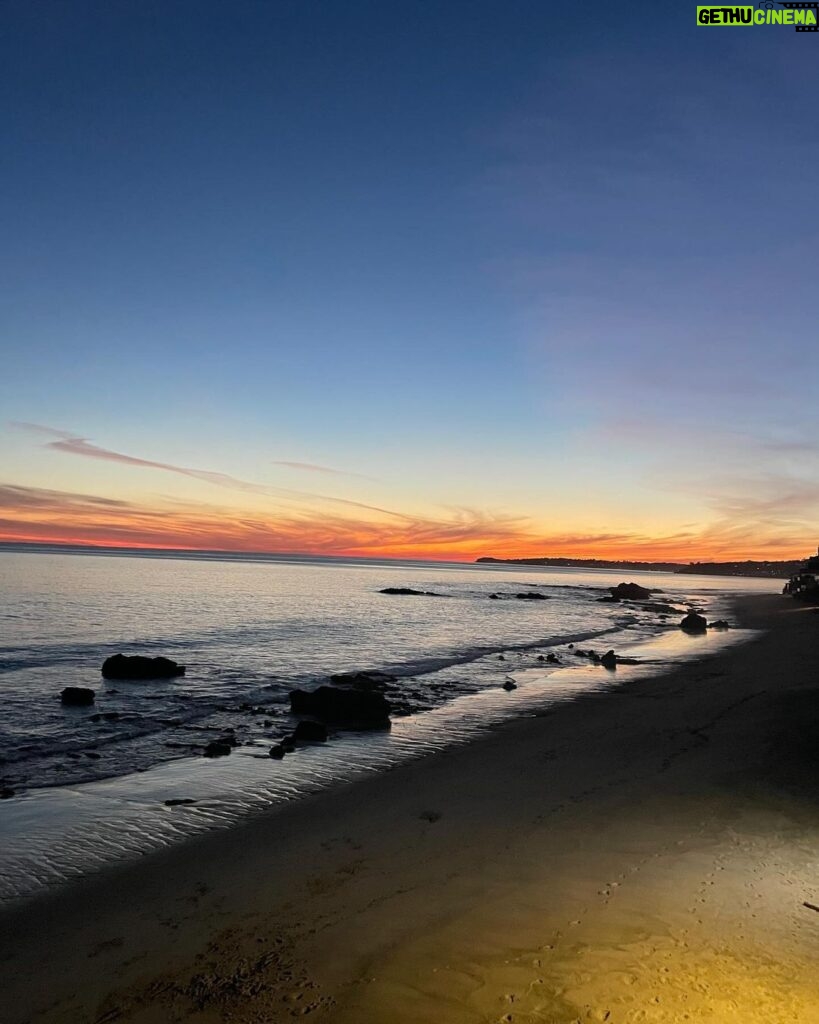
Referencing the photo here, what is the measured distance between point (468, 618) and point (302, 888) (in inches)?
2099

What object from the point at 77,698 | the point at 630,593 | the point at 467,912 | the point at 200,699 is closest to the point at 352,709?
the point at 200,699

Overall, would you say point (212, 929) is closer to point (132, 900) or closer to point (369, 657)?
point (132, 900)

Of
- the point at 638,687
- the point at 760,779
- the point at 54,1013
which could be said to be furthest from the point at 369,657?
the point at 54,1013

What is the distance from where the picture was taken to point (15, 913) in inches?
312

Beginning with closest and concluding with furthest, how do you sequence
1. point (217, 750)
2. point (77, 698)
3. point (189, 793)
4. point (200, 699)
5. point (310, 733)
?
point (189, 793)
point (217, 750)
point (310, 733)
point (77, 698)
point (200, 699)

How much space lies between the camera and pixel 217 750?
15750 millimetres

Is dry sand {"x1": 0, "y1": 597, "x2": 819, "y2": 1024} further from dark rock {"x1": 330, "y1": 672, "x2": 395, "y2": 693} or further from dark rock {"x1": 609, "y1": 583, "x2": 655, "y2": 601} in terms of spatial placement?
dark rock {"x1": 609, "y1": 583, "x2": 655, "y2": 601}

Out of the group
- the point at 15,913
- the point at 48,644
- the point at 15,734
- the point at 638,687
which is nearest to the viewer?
the point at 15,913

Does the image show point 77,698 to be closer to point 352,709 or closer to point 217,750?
point 217,750

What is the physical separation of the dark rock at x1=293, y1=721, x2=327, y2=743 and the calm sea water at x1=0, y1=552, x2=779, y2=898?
2.10 feet

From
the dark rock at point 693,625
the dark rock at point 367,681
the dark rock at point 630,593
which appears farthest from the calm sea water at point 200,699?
the dark rock at point 630,593

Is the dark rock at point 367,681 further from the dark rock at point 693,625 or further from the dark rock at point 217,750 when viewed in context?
the dark rock at point 693,625

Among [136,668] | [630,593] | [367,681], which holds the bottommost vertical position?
[136,668]

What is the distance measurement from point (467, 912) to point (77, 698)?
59.8 ft
